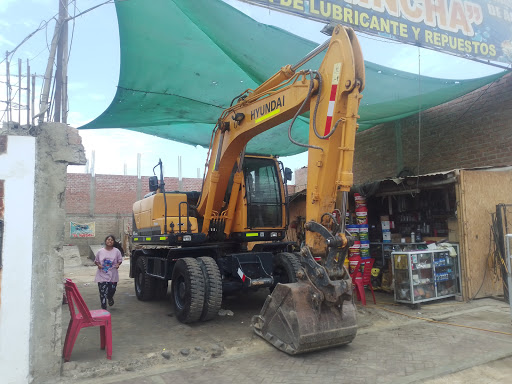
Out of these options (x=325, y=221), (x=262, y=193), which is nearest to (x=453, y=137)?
(x=262, y=193)

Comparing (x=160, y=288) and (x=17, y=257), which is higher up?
(x=17, y=257)

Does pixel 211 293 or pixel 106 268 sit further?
pixel 106 268

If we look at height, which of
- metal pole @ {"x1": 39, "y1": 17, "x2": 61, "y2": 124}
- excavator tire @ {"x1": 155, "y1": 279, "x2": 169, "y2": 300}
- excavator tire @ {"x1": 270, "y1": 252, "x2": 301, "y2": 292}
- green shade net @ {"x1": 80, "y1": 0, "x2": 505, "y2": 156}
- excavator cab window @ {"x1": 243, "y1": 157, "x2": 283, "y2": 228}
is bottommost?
excavator tire @ {"x1": 155, "y1": 279, "x2": 169, "y2": 300}

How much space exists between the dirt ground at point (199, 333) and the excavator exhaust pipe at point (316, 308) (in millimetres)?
650

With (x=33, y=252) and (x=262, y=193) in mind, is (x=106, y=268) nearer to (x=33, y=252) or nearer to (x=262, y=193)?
(x=262, y=193)

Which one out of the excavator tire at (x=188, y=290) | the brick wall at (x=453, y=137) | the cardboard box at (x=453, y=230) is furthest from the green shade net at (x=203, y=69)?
the excavator tire at (x=188, y=290)

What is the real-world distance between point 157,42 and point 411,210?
23.0 ft

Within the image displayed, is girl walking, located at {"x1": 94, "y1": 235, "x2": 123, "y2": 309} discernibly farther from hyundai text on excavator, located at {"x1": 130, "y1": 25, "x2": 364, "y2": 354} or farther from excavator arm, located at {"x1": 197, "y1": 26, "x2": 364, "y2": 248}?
excavator arm, located at {"x1": 197, "y1": 26, "x2": 364, "y2": 248}

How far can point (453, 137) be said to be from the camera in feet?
33.4

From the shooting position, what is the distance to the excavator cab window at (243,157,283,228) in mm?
7516

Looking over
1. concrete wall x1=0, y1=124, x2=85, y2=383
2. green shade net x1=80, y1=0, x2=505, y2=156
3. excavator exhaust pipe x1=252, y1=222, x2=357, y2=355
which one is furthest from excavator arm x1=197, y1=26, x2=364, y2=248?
concrete wall x1=0, y1=124, x2=85, y2=383

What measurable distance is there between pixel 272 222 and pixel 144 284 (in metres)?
3.50

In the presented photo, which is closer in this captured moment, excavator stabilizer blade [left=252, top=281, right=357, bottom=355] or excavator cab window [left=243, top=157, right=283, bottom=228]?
excavator stabilizer blade [left=252, top=281, right=357, bottom=355]

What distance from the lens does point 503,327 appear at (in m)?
6.01
